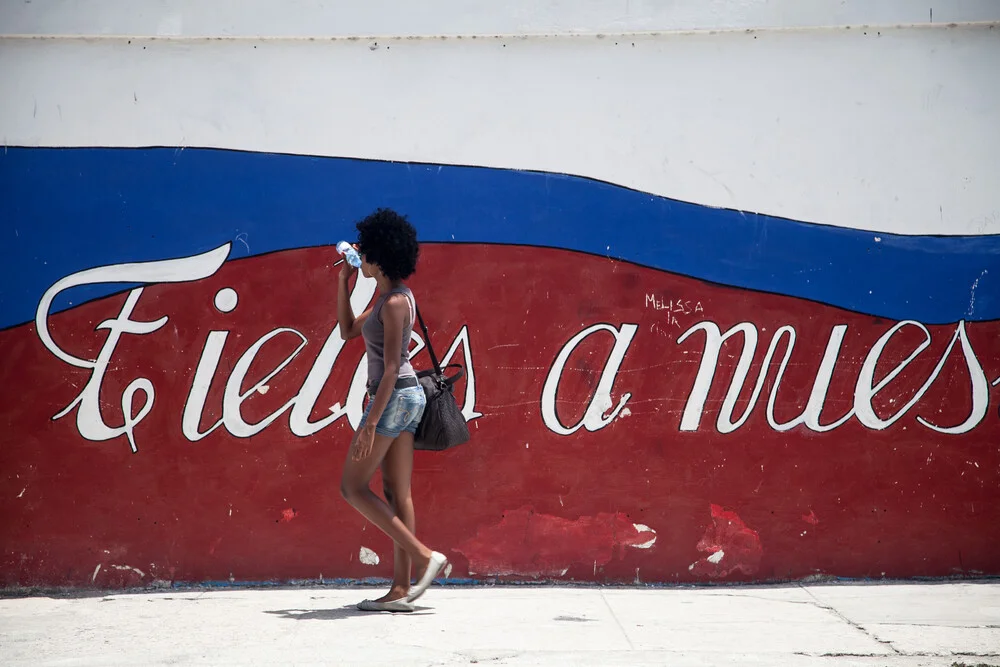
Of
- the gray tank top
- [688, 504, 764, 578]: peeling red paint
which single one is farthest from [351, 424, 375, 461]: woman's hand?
[688, 504, 764, 578]: peeling red paint

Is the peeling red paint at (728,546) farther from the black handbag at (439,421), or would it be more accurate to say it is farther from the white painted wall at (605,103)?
the white painted wall at (605,103)

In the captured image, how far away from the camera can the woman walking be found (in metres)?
5.07

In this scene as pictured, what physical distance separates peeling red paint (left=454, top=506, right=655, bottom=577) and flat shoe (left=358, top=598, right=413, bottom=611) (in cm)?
71

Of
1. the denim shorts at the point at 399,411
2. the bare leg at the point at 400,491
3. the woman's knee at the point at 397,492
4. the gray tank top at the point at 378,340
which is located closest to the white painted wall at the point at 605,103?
the gray tank top at the point at 378,340

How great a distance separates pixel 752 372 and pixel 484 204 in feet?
5.74

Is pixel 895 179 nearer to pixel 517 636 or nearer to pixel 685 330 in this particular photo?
pixel 685 330

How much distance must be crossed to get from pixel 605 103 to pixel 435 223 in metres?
1.15

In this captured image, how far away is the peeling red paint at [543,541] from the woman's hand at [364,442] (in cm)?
113

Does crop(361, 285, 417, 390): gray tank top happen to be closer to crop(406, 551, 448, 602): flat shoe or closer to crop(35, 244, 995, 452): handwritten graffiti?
crop(35, 244, 995, 452): handwritten graffiti

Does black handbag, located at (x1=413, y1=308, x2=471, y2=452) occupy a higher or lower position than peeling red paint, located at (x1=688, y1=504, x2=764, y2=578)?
higher

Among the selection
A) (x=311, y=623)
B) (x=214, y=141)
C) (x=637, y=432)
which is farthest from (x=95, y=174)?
(x=637, y=432)

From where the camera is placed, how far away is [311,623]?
5086 millimetres

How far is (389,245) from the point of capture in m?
5.23

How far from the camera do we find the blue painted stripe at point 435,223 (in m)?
5.96
